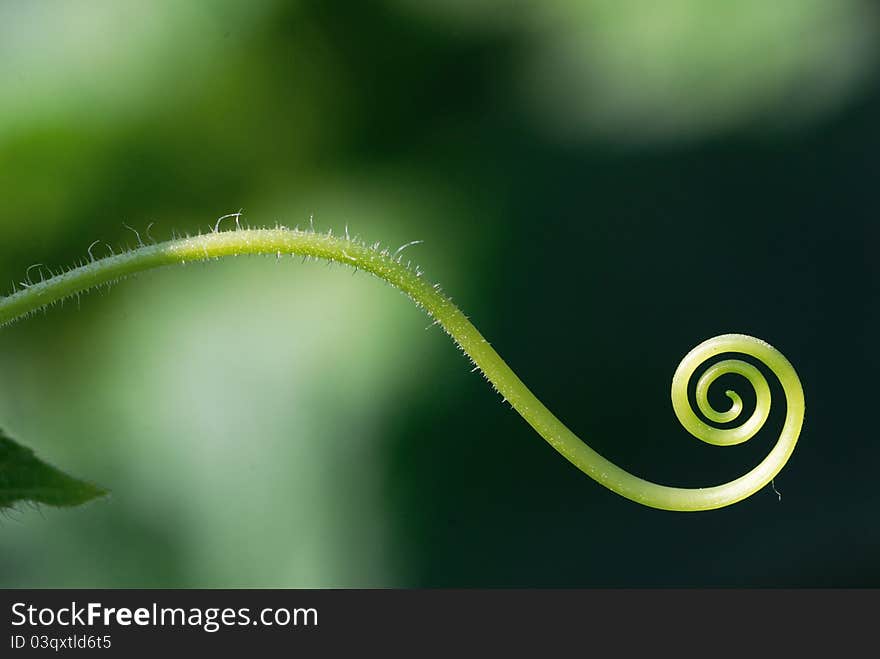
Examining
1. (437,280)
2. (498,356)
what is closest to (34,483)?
(498,356)

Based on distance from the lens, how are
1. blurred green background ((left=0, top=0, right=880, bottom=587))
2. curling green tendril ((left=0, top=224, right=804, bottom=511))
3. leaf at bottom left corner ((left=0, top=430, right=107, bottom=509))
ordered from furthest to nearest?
blurred green background ((left=0, top=0, right=880, bottom=587))
curling green tendril ((left=0, top=224, right=804, bottom=511))
leaf at bottom left corner ((left=0, top=430, right=107, bottom=509))

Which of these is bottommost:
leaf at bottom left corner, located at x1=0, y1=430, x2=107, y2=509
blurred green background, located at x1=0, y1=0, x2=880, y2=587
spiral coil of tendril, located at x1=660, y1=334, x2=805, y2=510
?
leaf at bottom left corner, located at x1=0, y1=430, x2=107, y2=509

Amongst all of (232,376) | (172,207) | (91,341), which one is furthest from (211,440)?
(172,207)

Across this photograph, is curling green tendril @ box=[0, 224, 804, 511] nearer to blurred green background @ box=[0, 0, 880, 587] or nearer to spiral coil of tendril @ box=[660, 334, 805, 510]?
spiral coil of tendril @ box=[660, 334, 805, 510]

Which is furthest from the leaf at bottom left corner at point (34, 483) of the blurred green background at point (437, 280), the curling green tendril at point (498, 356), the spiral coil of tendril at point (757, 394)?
the blurred green background at point (437, 280)

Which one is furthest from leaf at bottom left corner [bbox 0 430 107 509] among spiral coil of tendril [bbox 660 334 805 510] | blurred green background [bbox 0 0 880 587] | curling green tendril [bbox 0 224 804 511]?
blurred green background [bbox 0 0 880 587]

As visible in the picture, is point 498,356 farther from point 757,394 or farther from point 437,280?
point 437,280

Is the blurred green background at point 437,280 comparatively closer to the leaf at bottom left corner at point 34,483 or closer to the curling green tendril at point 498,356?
the curling green tendril at point 498,356

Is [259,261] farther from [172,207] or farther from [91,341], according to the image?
[91,341]
